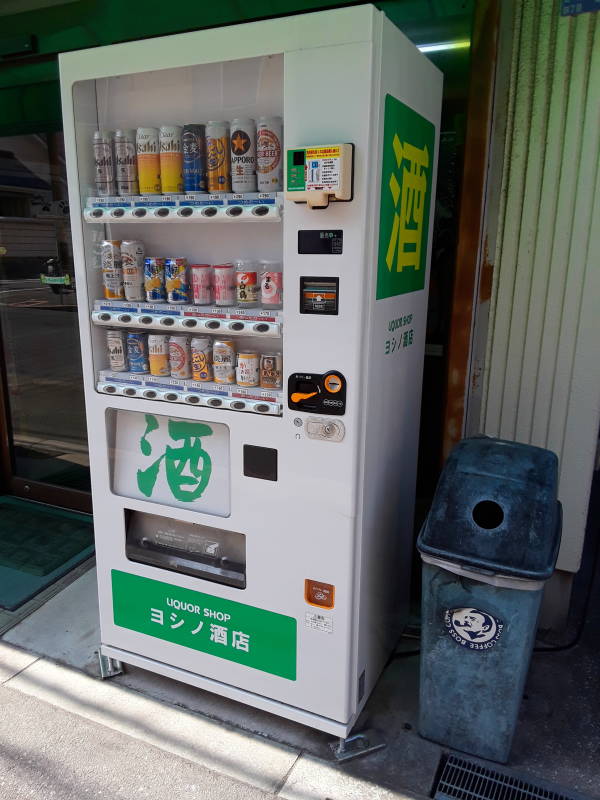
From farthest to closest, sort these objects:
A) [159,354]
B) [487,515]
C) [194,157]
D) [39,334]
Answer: [39,334] < [159,354] < [487,515] < [194,157]

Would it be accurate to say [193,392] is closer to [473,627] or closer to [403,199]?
[403,199]

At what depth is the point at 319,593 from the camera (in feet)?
6.87

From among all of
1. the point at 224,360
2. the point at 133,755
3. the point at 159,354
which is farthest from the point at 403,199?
the point at 133,755

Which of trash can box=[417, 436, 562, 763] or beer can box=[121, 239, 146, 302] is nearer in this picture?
trash can box=[417, 436, 562, 763]

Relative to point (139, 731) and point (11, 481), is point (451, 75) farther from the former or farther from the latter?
point (11, 481)

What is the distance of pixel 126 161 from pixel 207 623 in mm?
1723

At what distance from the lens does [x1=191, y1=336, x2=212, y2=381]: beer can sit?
217 centimetres

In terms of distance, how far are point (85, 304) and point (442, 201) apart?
1548mm

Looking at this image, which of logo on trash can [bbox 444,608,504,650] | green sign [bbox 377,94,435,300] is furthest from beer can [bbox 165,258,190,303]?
logo on trash can [bbox 444,608,504,650]

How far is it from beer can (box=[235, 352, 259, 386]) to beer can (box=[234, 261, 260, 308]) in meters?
0.17

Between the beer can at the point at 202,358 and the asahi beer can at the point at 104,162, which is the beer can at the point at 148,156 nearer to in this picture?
the asahi beer can at the point at 104,162

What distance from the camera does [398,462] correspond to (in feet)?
7.81

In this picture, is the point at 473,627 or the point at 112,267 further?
the point at 112,267

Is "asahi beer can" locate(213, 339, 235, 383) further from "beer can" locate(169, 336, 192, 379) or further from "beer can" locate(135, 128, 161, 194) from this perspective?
"beer can" locate(135, 128, 161, 194)
